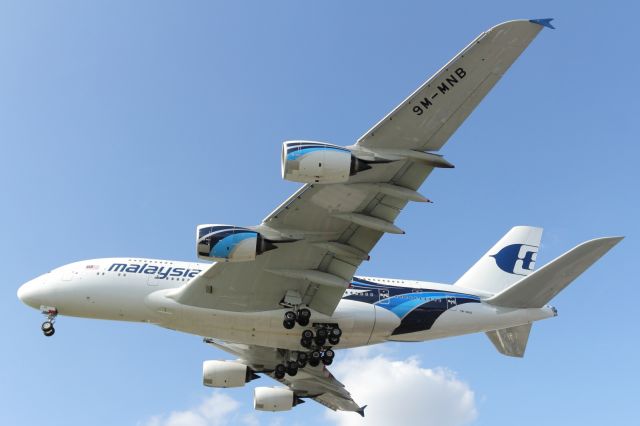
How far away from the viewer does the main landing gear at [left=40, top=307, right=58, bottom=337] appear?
26.8 metres

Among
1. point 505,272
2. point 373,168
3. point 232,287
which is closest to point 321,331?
point 232,287

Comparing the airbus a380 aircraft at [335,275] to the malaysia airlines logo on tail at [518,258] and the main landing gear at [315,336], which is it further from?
the malaysia airlines logo on tail at [518,258]

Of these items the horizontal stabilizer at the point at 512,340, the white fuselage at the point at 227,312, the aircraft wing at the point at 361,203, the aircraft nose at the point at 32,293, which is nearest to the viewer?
the aircraft wing at the point at 361,203

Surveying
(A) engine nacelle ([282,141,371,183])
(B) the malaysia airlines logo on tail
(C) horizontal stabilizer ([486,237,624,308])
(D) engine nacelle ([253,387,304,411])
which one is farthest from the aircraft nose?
(B) the malaysia airlines logo on tail

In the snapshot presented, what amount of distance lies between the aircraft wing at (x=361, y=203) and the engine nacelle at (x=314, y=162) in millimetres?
977

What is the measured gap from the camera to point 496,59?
1817cm

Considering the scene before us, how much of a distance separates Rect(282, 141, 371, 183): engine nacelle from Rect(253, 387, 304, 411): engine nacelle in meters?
18.8

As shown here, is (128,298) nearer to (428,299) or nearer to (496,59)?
(428,299)

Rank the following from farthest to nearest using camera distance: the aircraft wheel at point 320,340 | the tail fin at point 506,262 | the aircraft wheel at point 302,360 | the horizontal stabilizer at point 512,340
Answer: the tail fin at point 506,262, the horizontal stabilizer at point 512,340, the aircraft wheel at point 302,360, the aircraft wheel at point 320,340

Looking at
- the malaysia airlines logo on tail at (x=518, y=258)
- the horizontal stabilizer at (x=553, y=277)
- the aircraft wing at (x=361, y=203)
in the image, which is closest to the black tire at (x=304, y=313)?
the aircraft wing at (x=361, y=203)

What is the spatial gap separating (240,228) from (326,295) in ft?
17.9

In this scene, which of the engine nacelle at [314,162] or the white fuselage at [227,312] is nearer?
the engine nacelle at [314,162]

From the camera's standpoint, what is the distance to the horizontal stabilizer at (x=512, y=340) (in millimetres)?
30703

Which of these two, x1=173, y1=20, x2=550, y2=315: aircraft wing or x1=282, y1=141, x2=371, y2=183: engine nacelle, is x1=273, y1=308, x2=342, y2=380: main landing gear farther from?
x1=282, y1=141, x2=371, y2=183: engine nacelle
